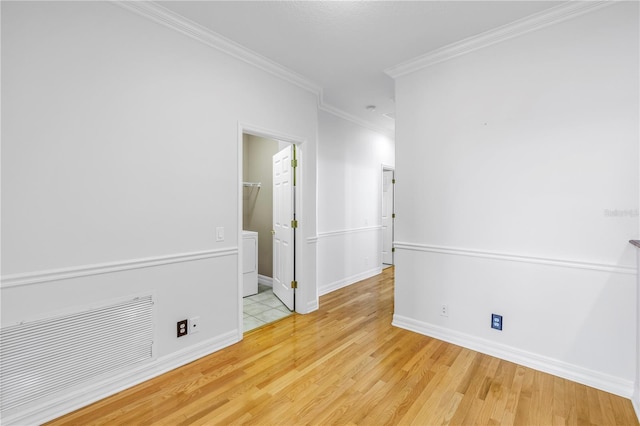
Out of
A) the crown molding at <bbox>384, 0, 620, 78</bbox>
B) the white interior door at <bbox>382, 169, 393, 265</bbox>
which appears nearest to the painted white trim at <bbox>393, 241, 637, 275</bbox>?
the crown molding at <bbox>384, 0, 620, 78</bbox>

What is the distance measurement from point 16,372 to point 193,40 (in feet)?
8.63

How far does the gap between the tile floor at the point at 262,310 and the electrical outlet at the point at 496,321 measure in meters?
2.16

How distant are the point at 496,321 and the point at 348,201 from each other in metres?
2.80

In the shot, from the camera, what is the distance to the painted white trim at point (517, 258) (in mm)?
2084

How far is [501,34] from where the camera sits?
249cm

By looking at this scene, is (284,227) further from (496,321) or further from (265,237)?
(496,321)

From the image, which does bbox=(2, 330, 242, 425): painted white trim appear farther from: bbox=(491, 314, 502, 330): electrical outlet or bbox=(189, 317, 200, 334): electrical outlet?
bbox=(491, 314, 502, 330): electrical outlet

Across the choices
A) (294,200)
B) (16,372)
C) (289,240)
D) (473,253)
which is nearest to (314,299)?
(289,240)

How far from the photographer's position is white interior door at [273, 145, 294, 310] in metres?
3.59

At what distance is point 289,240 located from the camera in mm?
3607

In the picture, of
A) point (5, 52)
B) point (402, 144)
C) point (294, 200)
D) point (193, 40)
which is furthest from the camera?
point (294, 200)

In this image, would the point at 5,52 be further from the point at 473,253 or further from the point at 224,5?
the point at 473,253

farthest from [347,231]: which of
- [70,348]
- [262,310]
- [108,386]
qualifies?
[70,348]

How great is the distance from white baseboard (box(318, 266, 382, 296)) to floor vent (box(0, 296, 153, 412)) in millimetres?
2531
